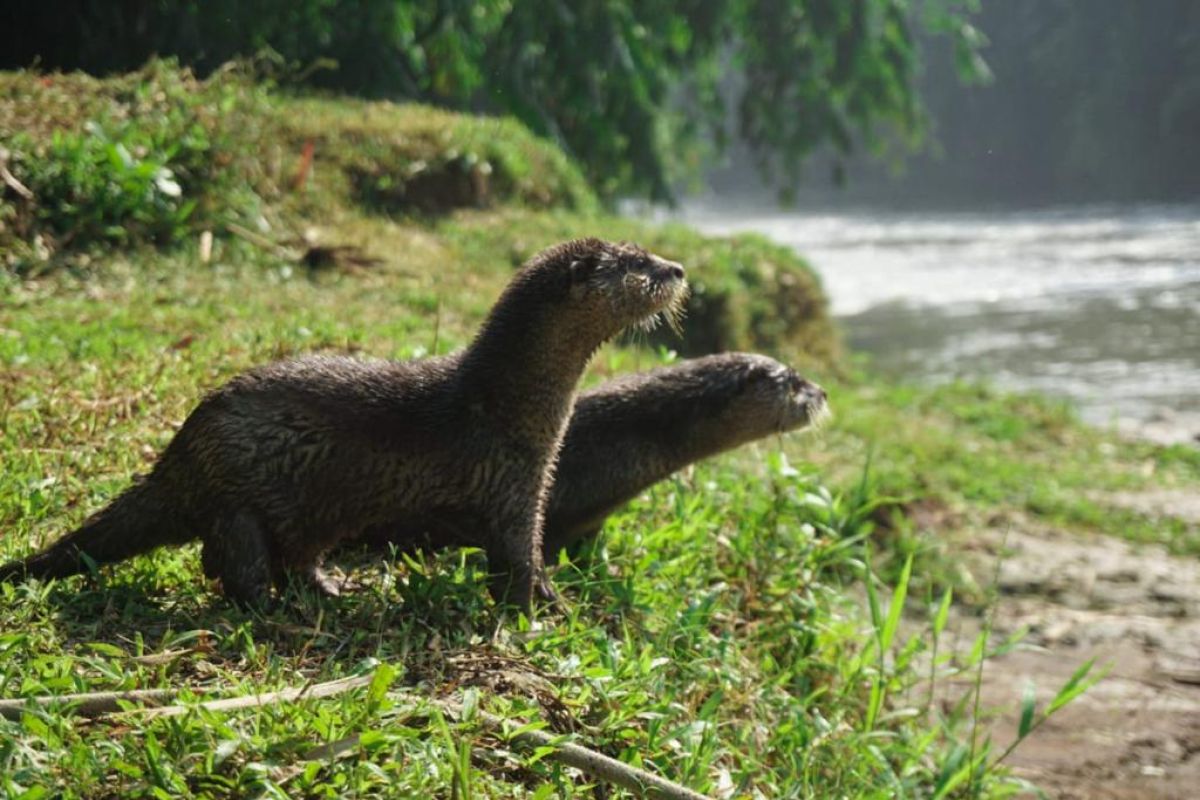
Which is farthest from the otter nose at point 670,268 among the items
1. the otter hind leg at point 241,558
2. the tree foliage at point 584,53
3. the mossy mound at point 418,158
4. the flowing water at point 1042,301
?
the flowing water at point 1042,301

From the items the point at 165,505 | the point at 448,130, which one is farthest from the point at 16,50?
the point at 165,505

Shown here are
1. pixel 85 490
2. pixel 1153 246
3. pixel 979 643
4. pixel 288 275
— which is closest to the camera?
pixel 85 490

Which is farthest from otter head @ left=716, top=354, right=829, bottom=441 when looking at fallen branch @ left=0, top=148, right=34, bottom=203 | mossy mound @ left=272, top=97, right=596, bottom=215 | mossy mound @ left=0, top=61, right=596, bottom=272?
mossy mound @ left=272, top=97, right=596, bottom=215

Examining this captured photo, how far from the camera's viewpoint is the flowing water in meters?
12.3

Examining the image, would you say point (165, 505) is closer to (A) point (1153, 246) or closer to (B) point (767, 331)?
(B) point (767, 331)

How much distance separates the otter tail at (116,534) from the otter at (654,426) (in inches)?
25.5

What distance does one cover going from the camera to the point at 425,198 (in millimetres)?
9922

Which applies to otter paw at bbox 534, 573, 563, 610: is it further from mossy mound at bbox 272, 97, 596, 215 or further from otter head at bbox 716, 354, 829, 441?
mossy mound at bbox 272, 97, 596, 215

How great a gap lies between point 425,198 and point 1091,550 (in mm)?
5326

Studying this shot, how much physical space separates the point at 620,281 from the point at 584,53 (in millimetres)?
9329

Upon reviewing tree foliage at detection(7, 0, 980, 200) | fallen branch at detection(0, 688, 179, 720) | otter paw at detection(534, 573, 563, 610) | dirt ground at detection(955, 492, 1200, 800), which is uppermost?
tree foliage at detection(7, 0, 980, 200)

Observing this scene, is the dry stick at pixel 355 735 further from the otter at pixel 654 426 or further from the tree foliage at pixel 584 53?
the tree foliage at pixel 584 53

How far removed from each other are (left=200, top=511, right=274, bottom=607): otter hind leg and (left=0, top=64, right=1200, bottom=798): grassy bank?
3.3 inches

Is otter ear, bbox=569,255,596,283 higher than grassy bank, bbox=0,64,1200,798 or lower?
higher
